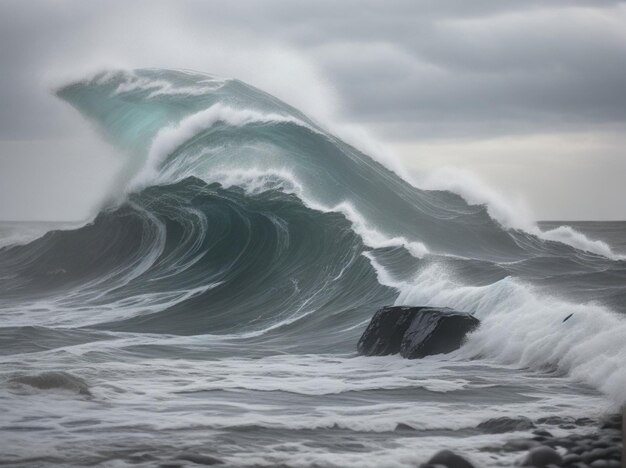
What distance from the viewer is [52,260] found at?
24.0 meters

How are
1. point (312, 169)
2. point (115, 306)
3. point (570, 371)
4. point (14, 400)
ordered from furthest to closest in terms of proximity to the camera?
point (312, 169) < point (115, 306) < point (570, 371) < point (14, 400)

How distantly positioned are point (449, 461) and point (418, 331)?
17.8 feet

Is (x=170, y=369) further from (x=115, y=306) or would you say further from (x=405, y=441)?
(x=115, y=306)

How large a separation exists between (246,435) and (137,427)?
35.4 inches

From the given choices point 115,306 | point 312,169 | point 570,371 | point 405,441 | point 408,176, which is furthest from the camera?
point 408,176

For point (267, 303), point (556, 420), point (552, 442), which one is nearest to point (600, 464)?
point (552, 442)

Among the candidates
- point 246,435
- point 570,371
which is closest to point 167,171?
point 570,371

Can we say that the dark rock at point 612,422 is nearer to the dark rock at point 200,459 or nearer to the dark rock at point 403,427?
the dark rock at point 403,427

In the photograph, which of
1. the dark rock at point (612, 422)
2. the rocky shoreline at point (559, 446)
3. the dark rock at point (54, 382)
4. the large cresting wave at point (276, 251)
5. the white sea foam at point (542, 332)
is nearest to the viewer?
the rocky shoreline at point (559, 446)

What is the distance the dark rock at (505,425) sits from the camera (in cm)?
796

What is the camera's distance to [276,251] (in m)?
20.0

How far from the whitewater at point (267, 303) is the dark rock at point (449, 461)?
273 mm

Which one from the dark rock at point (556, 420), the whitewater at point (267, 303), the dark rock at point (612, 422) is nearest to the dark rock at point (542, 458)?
the whitewater at point (267, 303)

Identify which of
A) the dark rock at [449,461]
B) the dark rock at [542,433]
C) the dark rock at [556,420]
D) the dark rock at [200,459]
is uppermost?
the dark rock at [556,420]
